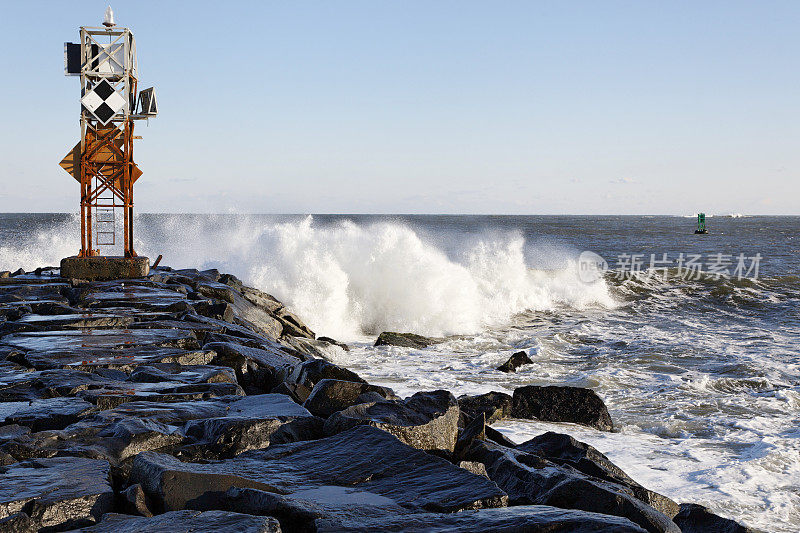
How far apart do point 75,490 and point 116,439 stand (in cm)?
65

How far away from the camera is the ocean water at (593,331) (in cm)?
585

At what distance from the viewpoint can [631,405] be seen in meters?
7.62

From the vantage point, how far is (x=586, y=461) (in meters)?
4.19

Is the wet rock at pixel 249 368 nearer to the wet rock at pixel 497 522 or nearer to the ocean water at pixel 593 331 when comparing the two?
the ocean water at pixel 593 331

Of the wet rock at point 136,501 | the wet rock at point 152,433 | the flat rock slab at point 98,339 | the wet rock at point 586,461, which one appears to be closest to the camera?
the wet rock at point 136,501

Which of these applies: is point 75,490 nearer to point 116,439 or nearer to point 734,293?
point 116,439

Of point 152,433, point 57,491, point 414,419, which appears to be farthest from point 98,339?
point 57,491

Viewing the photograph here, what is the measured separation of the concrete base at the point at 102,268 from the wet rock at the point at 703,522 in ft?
30.9

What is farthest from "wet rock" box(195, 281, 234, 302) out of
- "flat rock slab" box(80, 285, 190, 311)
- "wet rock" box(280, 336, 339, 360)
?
"wet rock" box(280, 336, 339, 360)

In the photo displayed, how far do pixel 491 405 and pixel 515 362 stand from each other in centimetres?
328

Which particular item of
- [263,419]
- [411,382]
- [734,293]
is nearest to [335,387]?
[263,419]

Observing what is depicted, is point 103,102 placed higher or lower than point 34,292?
higher

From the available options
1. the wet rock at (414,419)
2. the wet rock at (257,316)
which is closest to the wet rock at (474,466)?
the wet rock at (414,419)

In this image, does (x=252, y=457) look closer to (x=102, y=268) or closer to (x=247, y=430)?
(x=247, y=430)
